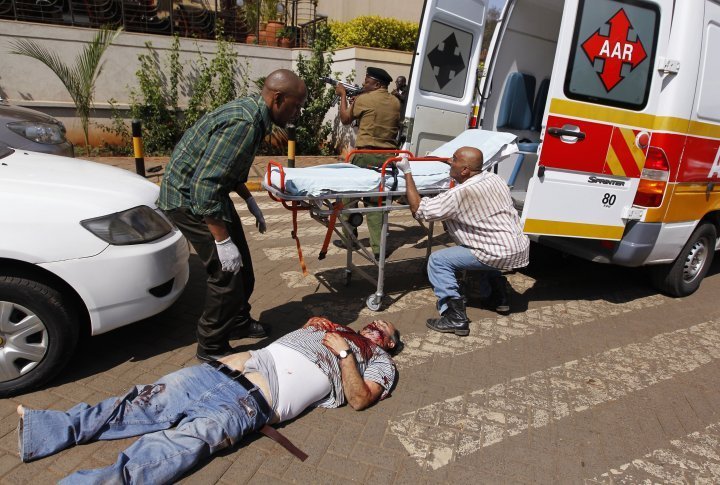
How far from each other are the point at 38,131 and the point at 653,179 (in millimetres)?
5965

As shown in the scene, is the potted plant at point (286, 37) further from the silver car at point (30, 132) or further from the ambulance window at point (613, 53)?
the ambulance window at point (613, 53)

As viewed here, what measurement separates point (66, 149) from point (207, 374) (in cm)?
448

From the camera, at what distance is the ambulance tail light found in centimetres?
398

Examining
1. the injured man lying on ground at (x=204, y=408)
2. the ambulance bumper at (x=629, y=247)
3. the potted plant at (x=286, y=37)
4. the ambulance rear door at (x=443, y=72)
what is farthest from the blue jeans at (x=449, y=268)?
the potted plant at (x=286, y=37)

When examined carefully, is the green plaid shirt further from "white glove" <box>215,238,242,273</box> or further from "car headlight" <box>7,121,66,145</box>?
"car headlight" <box>7,121,66,145</box>

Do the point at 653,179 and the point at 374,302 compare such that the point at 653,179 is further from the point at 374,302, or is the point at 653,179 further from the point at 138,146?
the point at 138,146

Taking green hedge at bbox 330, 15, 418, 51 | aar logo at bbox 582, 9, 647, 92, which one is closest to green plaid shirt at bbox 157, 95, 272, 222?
aar logo at bbox 582, 9, 647, 92

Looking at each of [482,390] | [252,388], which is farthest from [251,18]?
[252,388]

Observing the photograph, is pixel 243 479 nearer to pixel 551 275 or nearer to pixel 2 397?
pixel 2 397

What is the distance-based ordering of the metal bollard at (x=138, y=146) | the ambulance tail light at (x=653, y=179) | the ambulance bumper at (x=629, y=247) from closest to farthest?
the ambulance tail light at (x=653, y=179) → the ambulance bumper at (x=629, y=247) → the metal bollard at (x=138, y=146)

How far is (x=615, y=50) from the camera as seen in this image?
387 cm

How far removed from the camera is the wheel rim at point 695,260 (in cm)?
480

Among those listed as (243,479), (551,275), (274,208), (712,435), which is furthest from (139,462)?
(274,208)

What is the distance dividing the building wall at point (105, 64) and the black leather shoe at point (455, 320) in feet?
23.8
